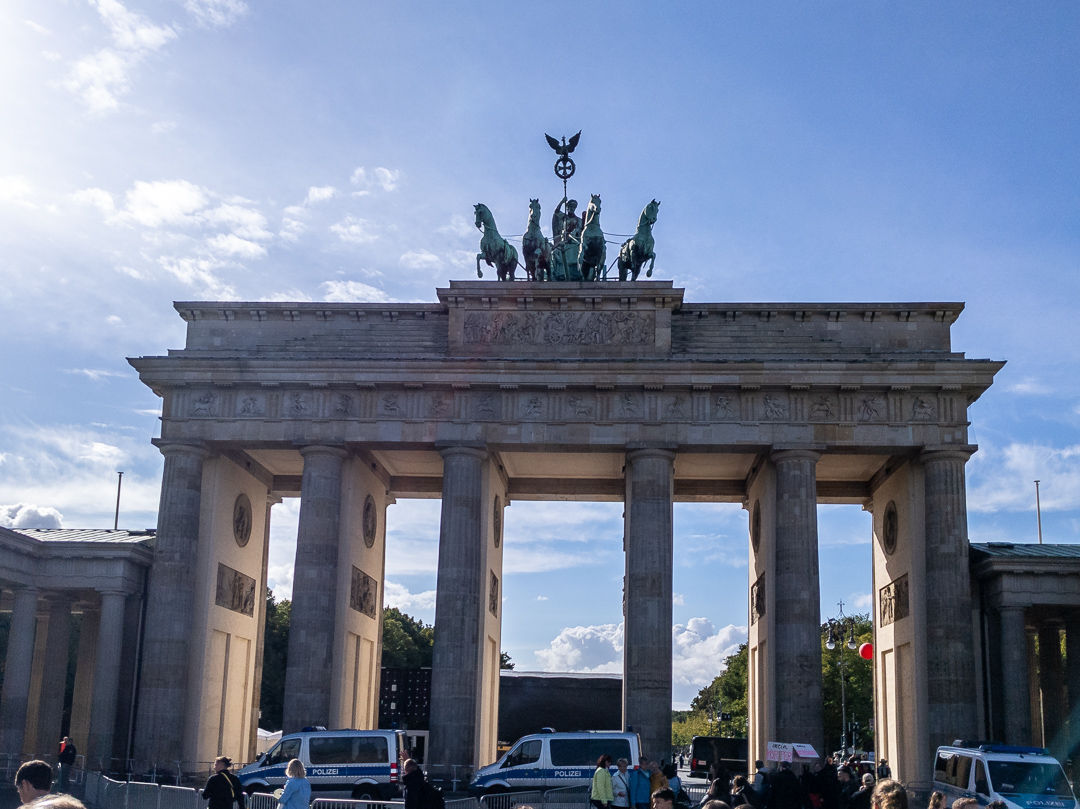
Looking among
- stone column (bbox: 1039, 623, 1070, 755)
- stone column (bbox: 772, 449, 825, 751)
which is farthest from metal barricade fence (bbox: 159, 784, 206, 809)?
stone column (bbox: 1039, 623, 1070, 755)

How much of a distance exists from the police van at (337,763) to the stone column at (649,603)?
36.8 ft

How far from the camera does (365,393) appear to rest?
4216 cm

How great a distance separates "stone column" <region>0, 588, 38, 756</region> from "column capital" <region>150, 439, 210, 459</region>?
21.9 ft

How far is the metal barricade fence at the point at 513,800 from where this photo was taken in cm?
2590

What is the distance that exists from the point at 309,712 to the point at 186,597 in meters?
6.18

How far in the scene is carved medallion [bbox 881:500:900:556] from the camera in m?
44.4

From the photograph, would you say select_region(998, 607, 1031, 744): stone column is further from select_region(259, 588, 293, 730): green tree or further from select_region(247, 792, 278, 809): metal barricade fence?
select_region(259, 588, 293, 730): green tree

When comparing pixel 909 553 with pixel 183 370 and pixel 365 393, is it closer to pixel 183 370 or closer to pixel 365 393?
pixel 365 393

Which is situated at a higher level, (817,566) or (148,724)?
(817,566)

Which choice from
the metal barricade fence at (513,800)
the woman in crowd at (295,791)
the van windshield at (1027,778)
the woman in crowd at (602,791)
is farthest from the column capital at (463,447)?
the woman in crowd at (295,791)

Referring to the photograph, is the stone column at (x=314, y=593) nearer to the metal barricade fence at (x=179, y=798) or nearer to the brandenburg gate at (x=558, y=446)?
the brandenburg gate at (x=558, y=446)

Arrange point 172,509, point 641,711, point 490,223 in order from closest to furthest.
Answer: point 641,711 < point 172,509 < point 490,223

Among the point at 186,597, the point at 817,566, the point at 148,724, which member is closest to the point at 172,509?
the point at 186,597

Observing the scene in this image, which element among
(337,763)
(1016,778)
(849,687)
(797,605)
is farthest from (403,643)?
(1016,778)
